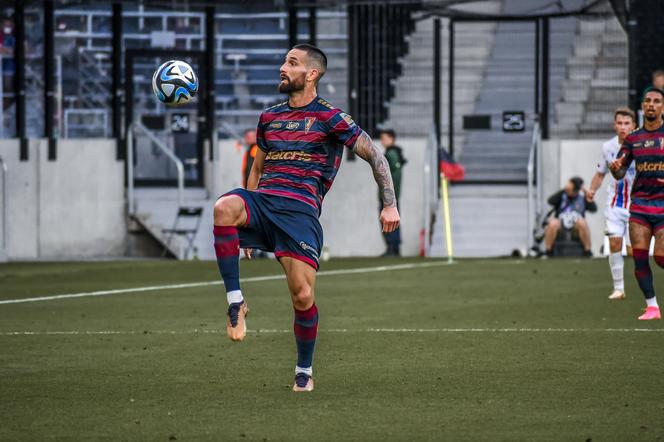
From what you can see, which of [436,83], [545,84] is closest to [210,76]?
A: [436,83]

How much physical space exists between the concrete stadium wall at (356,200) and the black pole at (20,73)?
3504mm

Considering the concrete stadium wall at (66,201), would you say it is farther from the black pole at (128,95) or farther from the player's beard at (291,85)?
the player's beard at (291,85)

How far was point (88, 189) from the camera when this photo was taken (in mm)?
27297

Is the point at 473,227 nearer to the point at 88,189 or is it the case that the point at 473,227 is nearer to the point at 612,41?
the point at 612,41

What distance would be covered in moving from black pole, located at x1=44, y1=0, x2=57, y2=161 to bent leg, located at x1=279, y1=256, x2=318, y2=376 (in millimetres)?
19237

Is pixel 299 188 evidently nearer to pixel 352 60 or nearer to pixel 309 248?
pixel 309 248

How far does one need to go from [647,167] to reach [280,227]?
6.15 meters

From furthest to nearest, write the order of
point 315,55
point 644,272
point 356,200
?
1. point 356,200
2. point 644,272
3. point 315,55

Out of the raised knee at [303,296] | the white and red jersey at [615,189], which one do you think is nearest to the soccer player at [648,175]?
the white and red jersey at [615,189]

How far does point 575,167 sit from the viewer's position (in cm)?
2730

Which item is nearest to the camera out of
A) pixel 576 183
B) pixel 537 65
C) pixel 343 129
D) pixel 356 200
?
pixel 343 129

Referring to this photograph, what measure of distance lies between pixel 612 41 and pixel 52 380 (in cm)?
2109

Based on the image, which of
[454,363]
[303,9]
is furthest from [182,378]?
[303,9]

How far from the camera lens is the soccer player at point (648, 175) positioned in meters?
13.4
